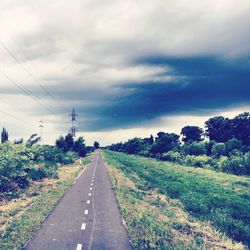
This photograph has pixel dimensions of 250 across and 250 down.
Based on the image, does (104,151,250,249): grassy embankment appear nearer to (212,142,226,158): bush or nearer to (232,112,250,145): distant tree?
(212,142,226,158): bush

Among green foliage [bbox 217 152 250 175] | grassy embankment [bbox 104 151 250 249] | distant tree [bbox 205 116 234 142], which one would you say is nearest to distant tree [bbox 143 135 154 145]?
distant tree [bbox 205 116 234 142]

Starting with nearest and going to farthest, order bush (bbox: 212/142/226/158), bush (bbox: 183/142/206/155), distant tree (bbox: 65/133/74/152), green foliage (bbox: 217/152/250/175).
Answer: green foliage (bbox: 217/152/250/175)
bush (bbox: 212/142/226/158)
distant tree (bbox: 65/133/74/152)
bush (bbox: 183/142/206/155)

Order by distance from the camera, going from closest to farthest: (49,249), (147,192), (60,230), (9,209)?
(49,249) → (60,230) → (9,209) → (147,192)

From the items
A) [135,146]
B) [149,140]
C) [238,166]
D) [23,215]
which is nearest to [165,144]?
[238,166]

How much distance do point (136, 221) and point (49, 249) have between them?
585 centimetres

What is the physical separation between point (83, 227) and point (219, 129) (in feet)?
321

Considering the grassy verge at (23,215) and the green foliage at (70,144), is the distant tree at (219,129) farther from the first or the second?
the grassy verge at (23,215)

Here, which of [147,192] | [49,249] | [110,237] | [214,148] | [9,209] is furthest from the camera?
[214,148]

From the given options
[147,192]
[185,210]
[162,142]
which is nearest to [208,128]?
[162,142]

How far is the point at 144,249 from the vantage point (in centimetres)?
1262

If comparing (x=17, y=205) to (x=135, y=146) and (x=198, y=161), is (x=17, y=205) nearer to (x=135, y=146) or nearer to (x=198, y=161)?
(x=198, y=161)

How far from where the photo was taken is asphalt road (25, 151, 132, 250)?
13.0 meters

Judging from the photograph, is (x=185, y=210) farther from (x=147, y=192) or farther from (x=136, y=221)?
(x=147, y=192)

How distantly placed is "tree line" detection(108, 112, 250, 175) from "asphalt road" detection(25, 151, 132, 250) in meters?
37.5
